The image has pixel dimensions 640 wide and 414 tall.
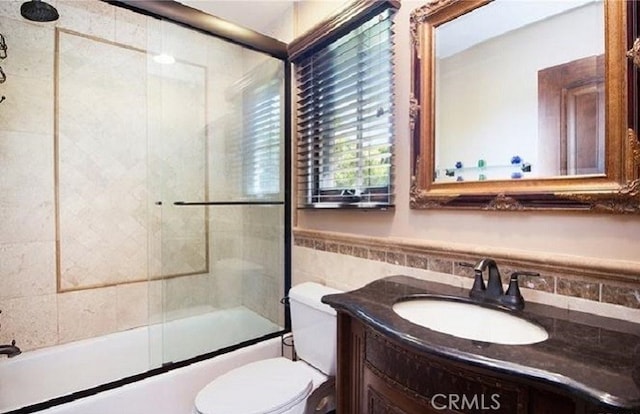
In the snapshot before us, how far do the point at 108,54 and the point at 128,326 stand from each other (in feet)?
5.83

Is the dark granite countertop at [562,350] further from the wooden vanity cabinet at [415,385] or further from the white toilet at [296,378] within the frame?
the white toilet at [296,378]

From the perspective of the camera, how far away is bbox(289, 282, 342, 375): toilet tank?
155cm

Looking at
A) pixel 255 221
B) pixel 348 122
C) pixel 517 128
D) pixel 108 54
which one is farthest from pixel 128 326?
pixel 517 128

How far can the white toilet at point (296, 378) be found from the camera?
4.31 feet

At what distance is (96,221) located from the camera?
215 cm

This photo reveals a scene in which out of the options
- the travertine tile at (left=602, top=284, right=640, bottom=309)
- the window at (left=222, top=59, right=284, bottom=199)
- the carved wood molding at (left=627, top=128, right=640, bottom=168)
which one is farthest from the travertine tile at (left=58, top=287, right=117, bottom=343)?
the carved wood molding at (left=627, top=128, right=640, bottom=168)

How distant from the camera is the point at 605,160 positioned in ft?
2.98

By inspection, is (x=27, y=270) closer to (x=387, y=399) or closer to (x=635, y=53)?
(x=387, y=399)

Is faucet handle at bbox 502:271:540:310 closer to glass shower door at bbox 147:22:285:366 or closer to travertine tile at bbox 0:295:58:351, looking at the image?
glass shower door at bbox 147:22:285:366

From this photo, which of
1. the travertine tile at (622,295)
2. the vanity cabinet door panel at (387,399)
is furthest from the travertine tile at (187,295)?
the travertine tile at (622,295)

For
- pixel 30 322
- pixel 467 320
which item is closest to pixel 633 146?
pixel 467 320

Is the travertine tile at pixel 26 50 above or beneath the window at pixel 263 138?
above

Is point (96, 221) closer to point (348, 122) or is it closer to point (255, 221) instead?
point (255, 221)

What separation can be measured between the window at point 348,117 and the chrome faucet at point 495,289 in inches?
21.3
